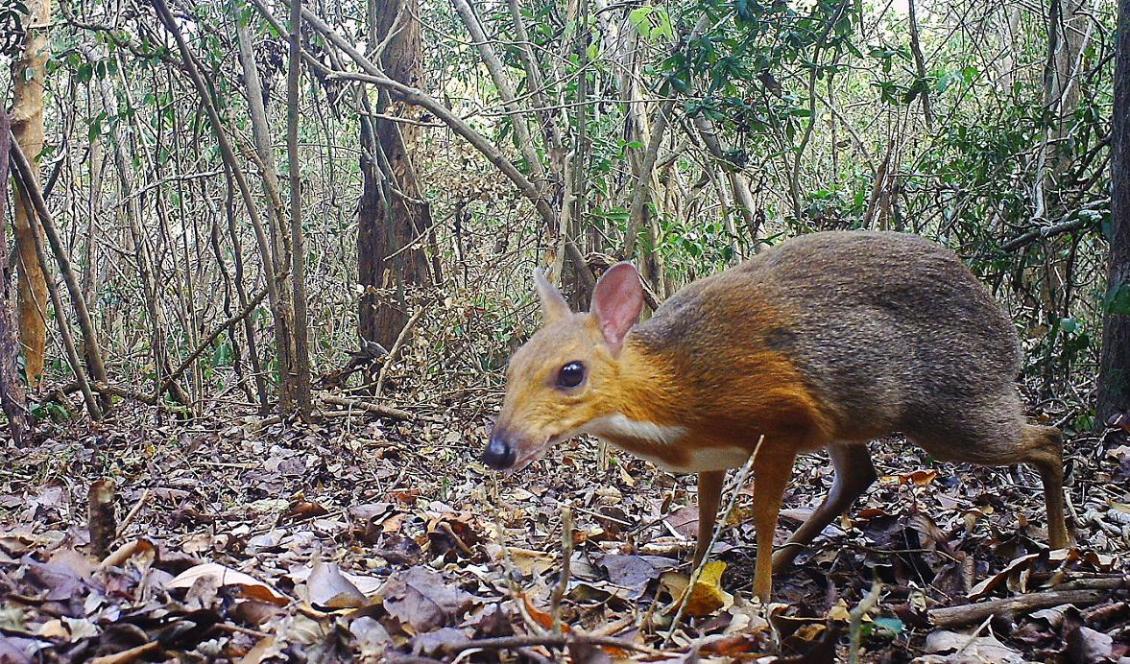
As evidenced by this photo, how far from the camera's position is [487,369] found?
301 inches

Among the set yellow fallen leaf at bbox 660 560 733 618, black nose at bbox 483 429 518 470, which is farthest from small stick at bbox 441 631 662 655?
black nose at bbox 483 429 518 470

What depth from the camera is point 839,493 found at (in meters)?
4.00

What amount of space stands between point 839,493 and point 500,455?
1.52 meters

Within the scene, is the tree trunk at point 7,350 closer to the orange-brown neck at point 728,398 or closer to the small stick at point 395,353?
the small stick at point 395,353

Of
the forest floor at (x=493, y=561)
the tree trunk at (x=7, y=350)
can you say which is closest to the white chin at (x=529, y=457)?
the forest floor at (x=493, y=561)

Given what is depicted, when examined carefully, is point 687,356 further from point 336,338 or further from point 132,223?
point 336,338

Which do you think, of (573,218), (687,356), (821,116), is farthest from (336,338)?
(687,356)

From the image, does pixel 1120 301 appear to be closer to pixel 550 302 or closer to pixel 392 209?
pixel 550 302

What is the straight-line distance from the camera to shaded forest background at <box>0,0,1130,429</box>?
646 cm

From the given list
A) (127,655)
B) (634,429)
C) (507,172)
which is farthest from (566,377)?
(507,172)

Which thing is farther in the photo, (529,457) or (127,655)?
(529,457)

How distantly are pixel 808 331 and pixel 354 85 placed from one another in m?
4.91

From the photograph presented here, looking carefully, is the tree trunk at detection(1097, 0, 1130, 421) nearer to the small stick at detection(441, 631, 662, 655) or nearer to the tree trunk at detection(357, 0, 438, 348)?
the small stick at detection(441, 631, 662, 655)

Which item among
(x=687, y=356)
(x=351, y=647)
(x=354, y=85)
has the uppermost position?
(x=354, y=85)
